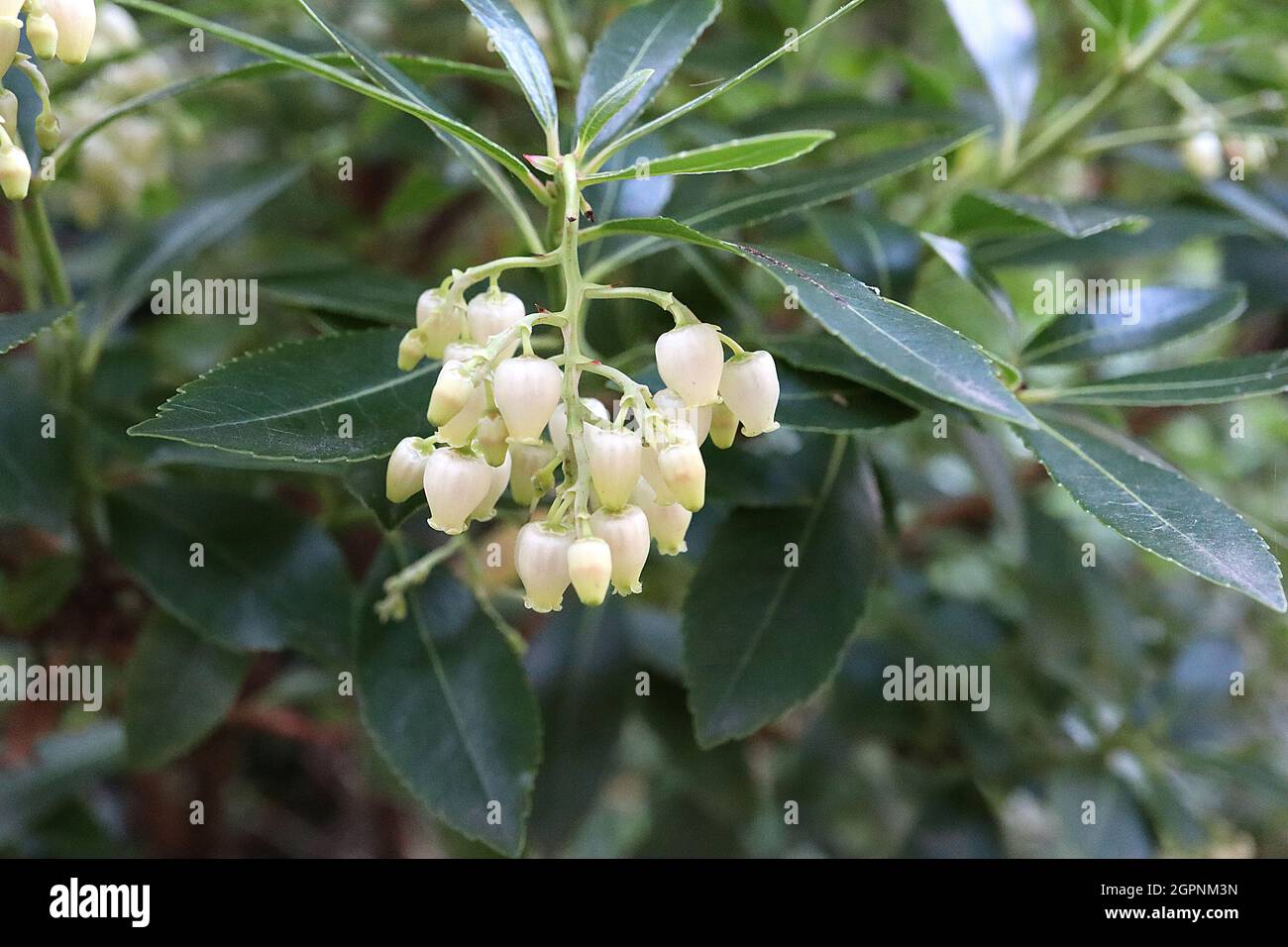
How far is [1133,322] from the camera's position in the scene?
854 millimetres

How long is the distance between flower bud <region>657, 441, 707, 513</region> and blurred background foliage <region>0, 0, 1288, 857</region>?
0.72ft

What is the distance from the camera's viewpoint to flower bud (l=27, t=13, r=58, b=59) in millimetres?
568

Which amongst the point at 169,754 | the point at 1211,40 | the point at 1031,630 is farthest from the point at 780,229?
the point at 169,754

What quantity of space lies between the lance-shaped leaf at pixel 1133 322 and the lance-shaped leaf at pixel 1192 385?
5 cm

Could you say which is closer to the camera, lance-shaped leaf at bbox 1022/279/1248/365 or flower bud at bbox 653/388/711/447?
flower bud at bbox 653/388/711/447

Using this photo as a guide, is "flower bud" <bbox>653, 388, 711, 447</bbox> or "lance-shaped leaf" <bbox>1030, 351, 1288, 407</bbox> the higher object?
"lance-shaped leaf" <bbox>1030, 351, 1288, 407</bbox>

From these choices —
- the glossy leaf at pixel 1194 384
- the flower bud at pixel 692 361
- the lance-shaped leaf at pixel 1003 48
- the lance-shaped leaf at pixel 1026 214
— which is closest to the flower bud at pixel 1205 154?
the lance-shaped leaf at pixel 1003 48

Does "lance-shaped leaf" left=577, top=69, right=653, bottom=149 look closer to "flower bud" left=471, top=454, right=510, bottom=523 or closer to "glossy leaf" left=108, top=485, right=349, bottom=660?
"flower bud" left=471, top=454, right=510, bottom=523

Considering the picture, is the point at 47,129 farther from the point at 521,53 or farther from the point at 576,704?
the point at 576,704

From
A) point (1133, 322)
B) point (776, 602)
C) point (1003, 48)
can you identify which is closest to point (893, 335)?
point (776, 602)

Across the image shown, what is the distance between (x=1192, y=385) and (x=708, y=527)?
1.43ft

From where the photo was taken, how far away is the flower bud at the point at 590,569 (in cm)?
51

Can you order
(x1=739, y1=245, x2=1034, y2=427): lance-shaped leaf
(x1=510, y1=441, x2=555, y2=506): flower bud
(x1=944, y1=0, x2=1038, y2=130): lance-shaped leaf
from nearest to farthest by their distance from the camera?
1. (x1=739, y1=245, x2=1034, y2=427): lance-shaped leaf
2. (x1=510, y1=441, x2=555, y2=506): flower bud
3. (x1=944, y1=0, x2=1038, y2=130): lance-shaped leaf

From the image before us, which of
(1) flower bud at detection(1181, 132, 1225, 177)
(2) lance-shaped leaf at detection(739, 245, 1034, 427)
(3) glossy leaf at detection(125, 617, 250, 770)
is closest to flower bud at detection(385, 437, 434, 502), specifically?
(2) lance-shaped leaf at detection(739, 245, 1034, 427)
